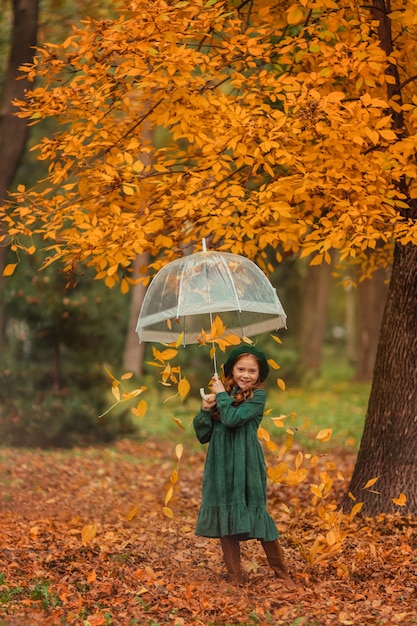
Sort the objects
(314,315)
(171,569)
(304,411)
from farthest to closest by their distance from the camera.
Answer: (314,315) → (304,411) → (171,569)

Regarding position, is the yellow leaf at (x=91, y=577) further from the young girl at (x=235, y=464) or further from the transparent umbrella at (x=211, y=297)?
the transparent umbrella at (x=211, y=297)

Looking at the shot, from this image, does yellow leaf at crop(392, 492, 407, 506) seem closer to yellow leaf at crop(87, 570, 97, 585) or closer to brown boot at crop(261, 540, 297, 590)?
brown boot at crop(261, 540, 297, 590)

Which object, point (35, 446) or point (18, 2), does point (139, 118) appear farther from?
point (35, 446)

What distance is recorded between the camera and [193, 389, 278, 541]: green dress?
16.5 feet

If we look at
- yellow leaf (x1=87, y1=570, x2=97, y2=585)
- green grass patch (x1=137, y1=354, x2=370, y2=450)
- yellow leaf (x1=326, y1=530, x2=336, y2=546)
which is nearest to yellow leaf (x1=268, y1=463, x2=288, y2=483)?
yellow leaf (x1=326, y1=530, x2=336, y2=546)

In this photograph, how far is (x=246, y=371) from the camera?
203 inches

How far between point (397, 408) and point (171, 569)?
2.27 meters

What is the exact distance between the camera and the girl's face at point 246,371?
17.0ft

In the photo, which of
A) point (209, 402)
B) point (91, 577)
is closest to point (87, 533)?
point (91, 577)

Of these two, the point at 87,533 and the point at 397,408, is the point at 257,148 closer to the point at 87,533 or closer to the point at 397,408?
the point at 397,408

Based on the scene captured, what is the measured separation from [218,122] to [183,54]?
19.6 inches

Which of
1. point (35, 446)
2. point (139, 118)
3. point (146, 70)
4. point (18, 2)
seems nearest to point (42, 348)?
point (35, 446)

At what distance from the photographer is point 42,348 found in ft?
39.4

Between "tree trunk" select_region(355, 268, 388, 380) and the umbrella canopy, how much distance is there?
33.8 feet
